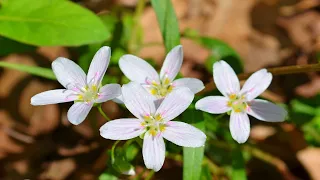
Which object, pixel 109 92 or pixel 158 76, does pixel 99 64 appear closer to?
pixel 109 92

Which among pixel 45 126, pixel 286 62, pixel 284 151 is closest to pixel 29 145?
pixel 45 126

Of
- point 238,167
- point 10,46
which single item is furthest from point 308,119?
point 10,46

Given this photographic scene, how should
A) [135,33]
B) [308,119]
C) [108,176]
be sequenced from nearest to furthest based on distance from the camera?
[108,176], [308,119], [135,33]

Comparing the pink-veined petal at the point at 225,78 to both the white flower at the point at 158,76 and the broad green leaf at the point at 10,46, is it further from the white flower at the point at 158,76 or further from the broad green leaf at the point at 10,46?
the broad green leaf at the point at 10,46

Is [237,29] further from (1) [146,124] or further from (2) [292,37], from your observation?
(1) [146,124]

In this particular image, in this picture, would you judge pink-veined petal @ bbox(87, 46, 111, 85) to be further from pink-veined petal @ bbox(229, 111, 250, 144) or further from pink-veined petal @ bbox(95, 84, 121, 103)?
pink-veined petal @ bbox(229, 111, 250, 144)

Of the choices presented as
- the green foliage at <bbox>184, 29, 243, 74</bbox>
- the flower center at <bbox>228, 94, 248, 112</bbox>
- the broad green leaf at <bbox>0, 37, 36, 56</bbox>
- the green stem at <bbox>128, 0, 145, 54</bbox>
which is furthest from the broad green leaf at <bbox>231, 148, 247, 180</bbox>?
the broad green leaf at <bbox>0, 37, 36, 56</bbox>

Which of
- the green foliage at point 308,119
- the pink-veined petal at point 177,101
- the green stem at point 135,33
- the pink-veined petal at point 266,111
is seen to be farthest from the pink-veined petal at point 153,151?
the green stem at point 135,33
